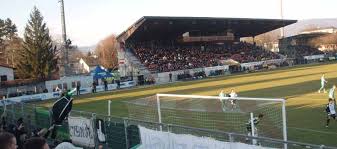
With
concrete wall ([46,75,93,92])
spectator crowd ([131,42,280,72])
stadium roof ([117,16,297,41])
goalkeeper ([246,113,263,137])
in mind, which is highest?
stadium roof ([117,16,297,41])

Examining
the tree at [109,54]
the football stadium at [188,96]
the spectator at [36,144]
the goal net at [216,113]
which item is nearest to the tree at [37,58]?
the football stadium at [188,96]

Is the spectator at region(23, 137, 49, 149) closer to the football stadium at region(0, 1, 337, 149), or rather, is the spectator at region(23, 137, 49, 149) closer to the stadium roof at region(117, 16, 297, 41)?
the football stadium at region(0, 1, 337, 149)

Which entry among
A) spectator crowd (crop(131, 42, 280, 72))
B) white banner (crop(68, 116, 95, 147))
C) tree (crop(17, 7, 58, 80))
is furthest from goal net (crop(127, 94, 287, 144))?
tree (crop(17, 7, 58, 80))

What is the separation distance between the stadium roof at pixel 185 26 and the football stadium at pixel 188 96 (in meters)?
0.26

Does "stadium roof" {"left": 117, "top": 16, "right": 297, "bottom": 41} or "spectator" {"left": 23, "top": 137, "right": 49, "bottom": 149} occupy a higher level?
"stadium roof" {"left": 117, "top": 16, "right": 297, "bottom": 41}

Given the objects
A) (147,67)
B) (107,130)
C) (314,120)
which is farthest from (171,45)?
(107,130)

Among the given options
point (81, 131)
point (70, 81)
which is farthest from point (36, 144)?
point (70, 81)

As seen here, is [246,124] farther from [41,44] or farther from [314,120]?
[41,44]

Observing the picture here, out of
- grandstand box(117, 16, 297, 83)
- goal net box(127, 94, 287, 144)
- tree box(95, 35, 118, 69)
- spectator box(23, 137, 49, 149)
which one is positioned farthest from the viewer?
tree box(95, 35, 118, 69)

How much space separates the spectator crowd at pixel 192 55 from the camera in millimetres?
75125

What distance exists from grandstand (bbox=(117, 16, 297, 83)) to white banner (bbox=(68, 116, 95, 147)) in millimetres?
48401

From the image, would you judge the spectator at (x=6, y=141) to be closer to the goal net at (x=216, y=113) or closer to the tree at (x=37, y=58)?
the goal net at (x=216, y=113)

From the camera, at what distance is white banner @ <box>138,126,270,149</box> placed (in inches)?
415

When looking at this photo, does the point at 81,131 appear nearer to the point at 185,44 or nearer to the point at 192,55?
the point at 192,55
